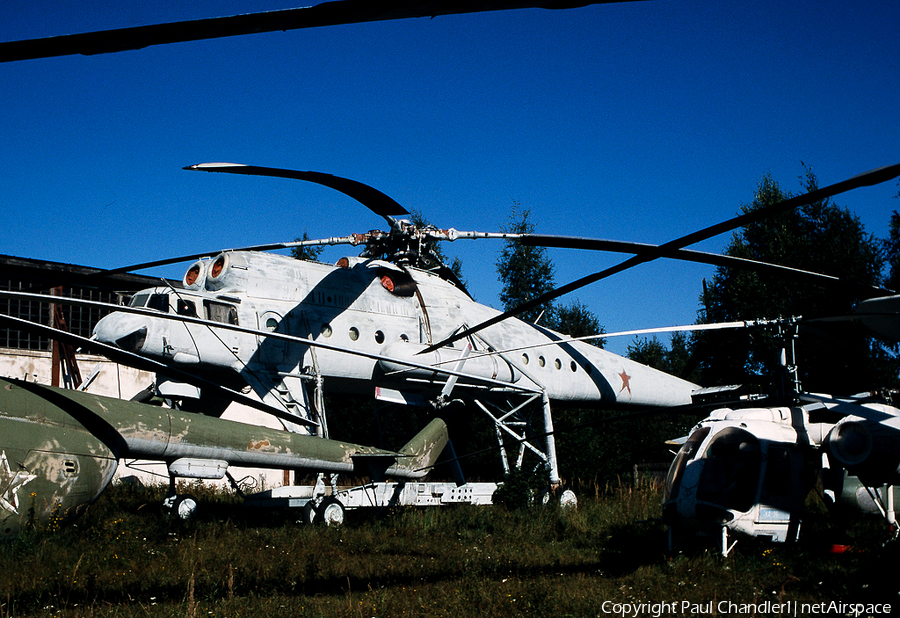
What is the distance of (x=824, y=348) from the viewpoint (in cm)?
2806

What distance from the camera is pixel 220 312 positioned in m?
12.7

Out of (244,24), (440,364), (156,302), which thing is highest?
(156,302)

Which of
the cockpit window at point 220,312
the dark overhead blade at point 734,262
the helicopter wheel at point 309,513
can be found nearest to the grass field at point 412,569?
the helicopter wheel at point 309,513

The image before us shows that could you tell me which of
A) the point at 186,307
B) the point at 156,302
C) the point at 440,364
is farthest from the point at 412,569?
the point at 156,302

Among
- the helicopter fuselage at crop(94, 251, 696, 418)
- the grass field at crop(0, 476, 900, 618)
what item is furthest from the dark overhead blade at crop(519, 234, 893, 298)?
the helicopter fuselage at crop(94, 251, 696, 418)

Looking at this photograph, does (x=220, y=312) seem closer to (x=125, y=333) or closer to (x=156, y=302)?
(x=156, y=302)

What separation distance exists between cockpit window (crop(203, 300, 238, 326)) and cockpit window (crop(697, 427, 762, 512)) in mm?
8153

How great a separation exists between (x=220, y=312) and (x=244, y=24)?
10.8m

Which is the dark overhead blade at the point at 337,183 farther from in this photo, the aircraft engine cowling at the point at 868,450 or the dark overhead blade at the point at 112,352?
the aircraft engine cowling at the point at 868,450

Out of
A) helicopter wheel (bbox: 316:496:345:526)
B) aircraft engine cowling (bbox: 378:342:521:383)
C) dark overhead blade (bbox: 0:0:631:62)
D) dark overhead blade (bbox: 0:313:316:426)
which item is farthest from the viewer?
aircraft engine cowling (bbox: 378:342:521:383)

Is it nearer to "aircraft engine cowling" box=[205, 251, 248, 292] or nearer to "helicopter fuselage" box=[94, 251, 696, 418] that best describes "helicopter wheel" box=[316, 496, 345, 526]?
"helicopter fuselage" box=[94, 251, 696, 418]

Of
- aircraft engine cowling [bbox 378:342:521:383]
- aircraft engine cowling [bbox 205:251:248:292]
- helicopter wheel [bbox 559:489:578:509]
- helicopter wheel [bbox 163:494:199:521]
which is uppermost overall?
aircraft engine cowling [bbox 205:251:248:292]

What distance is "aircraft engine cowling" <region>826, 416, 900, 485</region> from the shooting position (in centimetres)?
902

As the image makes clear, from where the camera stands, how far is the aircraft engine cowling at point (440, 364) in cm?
1397
